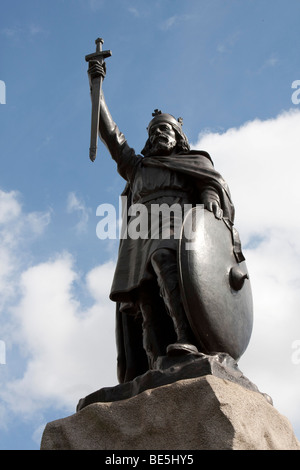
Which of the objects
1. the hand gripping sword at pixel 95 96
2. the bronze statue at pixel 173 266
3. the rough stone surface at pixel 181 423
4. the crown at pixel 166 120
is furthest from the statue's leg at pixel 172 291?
the crown at pixel 166 120

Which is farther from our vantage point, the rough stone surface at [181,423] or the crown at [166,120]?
Answer: the crown at [166,120]

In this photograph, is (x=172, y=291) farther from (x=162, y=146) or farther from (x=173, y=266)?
(x=162, y=146)

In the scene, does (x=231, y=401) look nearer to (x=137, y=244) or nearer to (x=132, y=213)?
(x=137, y=244)

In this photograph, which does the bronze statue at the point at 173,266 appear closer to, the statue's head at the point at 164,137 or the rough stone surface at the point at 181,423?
the statue's head at the point at 164,137

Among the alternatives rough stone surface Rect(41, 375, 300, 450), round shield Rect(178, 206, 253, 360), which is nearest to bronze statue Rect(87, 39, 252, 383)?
round shield Rect(178, 206, 253, 360)

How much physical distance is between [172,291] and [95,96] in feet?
7.81

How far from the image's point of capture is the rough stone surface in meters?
4.05

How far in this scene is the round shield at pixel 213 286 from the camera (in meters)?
Answer: 4.95

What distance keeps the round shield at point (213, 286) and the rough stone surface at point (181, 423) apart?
599mm

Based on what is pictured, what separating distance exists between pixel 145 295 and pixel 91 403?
3.42ft

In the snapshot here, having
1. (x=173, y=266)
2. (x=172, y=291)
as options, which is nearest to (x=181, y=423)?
(x=172, y=291)

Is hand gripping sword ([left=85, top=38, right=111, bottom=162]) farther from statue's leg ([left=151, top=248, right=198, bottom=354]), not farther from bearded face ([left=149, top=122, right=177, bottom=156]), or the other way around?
statue's leg ([left=151, top=248, right=198, bottom=354])
